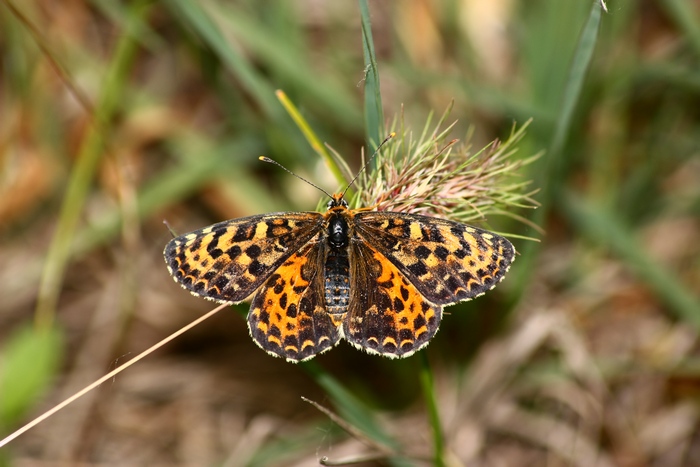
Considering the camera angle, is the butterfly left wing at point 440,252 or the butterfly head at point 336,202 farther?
the butterfly head at point 336,202

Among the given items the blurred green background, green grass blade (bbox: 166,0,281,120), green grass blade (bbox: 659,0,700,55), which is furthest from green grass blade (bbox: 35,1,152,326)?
green grass blade (bbox: 659,0,700,55)

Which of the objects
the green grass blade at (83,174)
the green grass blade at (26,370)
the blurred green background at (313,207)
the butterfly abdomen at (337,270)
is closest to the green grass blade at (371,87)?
the butterfly abdomen at (337,270)

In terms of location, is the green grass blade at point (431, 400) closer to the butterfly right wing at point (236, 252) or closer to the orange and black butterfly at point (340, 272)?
the orange and black butterfly at point (340, 272)

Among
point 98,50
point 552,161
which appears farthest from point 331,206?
point 98,50

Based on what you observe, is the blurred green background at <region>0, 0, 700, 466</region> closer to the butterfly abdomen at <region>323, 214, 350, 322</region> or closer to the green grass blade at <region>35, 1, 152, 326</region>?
the green grass blade at <region>35, 1, 152, 326</region>

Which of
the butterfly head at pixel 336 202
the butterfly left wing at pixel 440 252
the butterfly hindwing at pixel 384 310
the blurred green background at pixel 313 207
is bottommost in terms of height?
the blurred green background at pixel 313 207

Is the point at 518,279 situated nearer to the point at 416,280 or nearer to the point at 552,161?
the point at 552,161

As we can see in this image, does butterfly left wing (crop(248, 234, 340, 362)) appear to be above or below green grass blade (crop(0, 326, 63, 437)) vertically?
above

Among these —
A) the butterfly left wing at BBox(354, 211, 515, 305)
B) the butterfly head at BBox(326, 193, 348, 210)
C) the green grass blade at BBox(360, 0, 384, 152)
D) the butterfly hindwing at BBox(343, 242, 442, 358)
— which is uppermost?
the green grass blade at BBox(360, 0, 384, 152)
